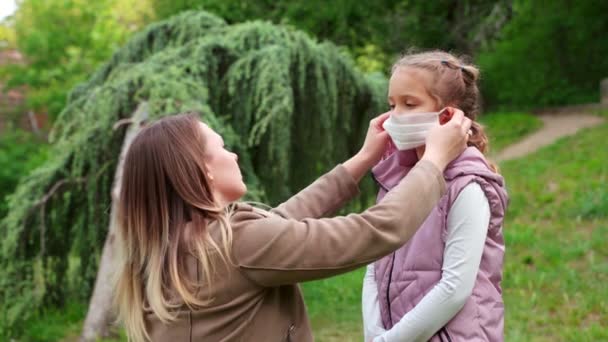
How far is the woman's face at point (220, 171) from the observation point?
6.07 feet

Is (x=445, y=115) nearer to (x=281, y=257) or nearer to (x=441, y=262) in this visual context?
(x=441, y=262)

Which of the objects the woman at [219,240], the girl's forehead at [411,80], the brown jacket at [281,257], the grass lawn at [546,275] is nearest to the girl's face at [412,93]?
the girl's forehead at [411,80]

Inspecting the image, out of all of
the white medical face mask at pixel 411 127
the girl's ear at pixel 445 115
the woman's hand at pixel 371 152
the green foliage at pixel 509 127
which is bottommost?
the green foliage at pixel 509 127

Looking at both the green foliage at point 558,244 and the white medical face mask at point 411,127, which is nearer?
the white medical face mask at point 411,127

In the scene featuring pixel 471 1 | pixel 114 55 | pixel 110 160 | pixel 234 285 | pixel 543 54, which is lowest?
pixel 543 54

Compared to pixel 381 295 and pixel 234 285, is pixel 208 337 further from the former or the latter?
pixel 381 295

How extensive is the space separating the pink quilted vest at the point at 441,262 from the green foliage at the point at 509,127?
42.2 ft

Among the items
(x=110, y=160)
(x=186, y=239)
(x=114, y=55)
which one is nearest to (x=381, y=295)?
(x=186, y=239)

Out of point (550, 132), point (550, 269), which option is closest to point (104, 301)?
point (550, 269)

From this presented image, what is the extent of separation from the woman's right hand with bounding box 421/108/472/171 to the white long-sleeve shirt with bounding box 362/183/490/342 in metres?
0.14

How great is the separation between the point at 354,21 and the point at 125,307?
1816cm

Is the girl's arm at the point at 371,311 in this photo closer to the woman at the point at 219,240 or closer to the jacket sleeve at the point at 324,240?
the woman at the point at 219,240

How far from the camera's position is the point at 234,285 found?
5.74 ft

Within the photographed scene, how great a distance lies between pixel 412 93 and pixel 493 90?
17.8m
